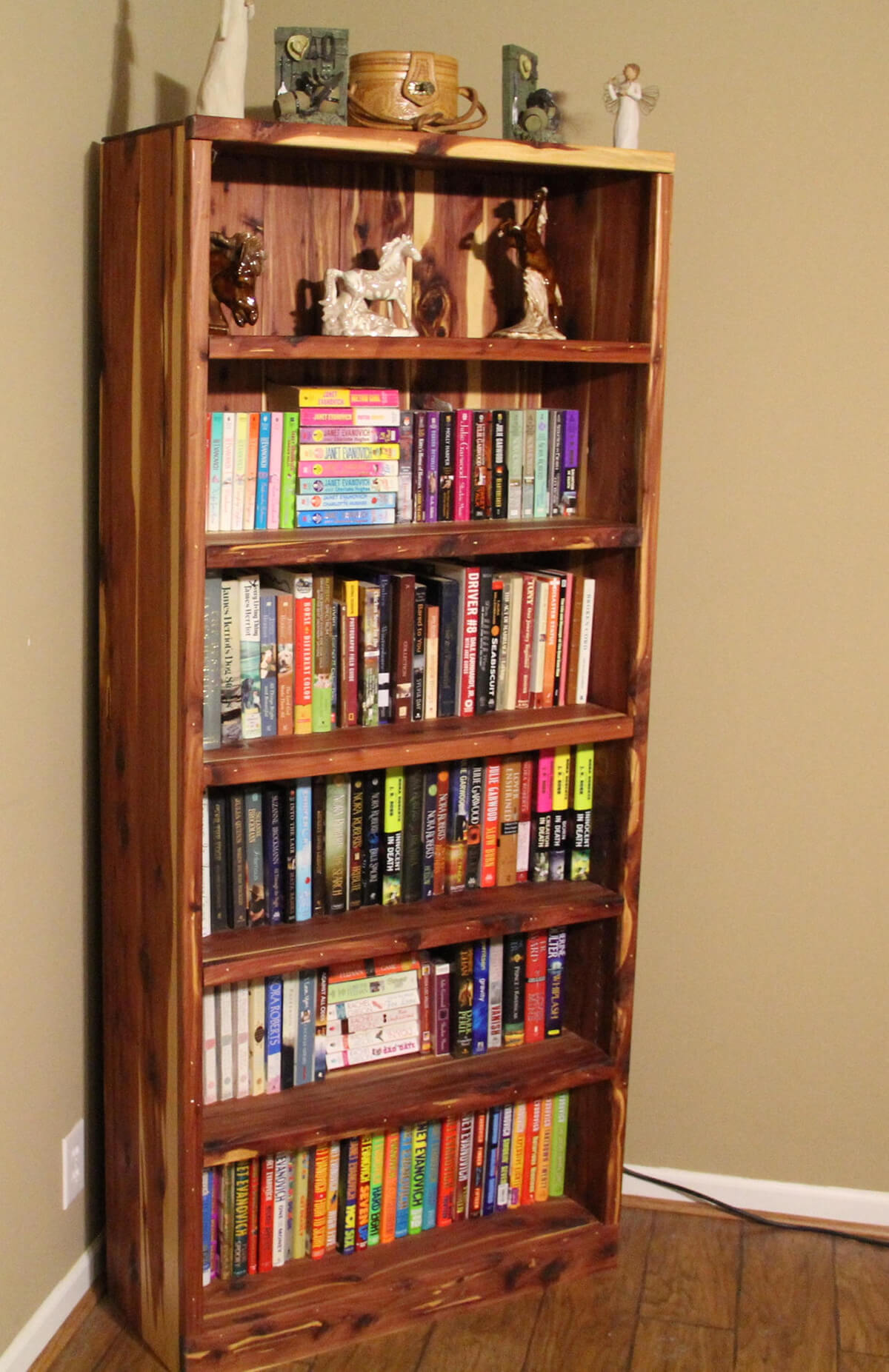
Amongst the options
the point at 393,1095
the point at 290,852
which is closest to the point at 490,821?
the point at 290,852

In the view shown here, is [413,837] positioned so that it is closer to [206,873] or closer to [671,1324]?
[206,873]

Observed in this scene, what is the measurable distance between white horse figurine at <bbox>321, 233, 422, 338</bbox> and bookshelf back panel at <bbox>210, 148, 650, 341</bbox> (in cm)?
8

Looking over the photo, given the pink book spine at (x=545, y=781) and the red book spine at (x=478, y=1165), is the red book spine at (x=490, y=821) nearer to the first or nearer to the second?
the pink book spine at (x=545, y=781)

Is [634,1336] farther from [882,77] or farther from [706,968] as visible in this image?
[882,77]

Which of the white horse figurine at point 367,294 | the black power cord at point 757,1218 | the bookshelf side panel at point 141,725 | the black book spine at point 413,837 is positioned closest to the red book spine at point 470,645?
the black book spine at point 413,837

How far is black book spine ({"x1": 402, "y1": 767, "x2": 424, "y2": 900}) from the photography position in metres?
2.13

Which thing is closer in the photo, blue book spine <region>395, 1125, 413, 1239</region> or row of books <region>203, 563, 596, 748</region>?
row of books <region>203, 563, 596, 748</region>

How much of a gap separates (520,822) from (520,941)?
197mm

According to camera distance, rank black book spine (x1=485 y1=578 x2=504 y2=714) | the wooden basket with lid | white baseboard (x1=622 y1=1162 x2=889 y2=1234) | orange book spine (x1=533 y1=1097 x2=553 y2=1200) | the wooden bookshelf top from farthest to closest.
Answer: white baseboard (x1=622 y1=1162 x2=889 y2=1234)
orange book spine (x1=533 y1=1097 x2=553 y2=1200)
black book spine (x1=485 y1=578 x2=504 y2=714)
the wooden basket with lid
the wooden bookshelf top

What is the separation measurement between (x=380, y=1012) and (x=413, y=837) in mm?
278

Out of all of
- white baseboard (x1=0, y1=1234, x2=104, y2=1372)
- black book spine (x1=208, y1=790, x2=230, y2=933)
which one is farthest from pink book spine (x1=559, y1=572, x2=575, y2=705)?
white baseboard (x1=0, y1=1234, x2=104, y2=1372)

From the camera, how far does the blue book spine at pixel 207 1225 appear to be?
209 centimetres

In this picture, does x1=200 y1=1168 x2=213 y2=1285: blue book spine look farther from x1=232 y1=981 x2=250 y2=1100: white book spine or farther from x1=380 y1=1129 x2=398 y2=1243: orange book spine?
x1=380 y1=1129 x2=398 y2=1243: orange book spine

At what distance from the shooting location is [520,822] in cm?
223
